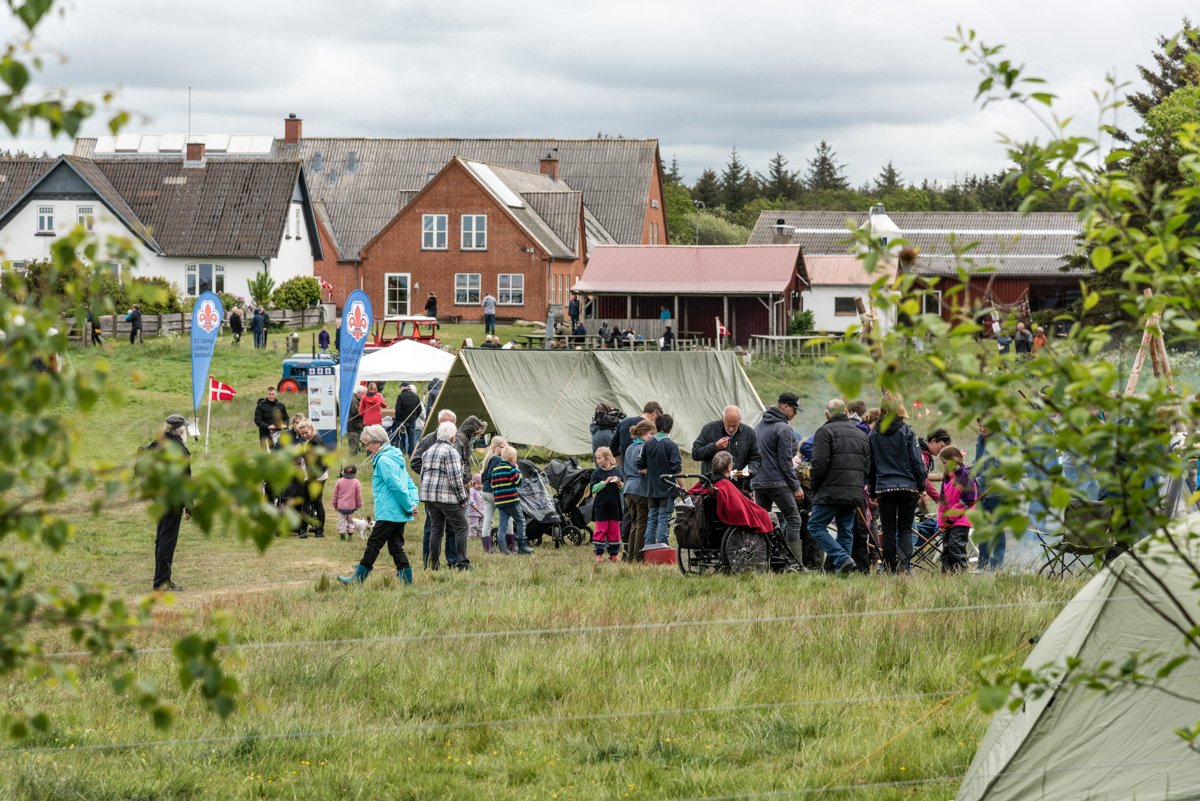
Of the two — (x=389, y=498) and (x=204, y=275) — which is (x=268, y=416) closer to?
(x=389, y=498)

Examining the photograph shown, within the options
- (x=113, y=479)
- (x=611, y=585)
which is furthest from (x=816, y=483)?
(x=113, y=479)

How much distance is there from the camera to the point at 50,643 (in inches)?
420

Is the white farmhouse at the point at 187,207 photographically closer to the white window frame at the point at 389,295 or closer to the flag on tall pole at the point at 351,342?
the white window frame at the point at 389,295

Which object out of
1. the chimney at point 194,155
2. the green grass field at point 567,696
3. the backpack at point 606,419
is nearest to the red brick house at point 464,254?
the chimney at point 194,155

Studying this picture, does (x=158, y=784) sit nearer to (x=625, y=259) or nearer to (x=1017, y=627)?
(x=1017, y=627)

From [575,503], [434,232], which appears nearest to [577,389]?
[575,503]

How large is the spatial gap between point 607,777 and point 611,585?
5502 mm

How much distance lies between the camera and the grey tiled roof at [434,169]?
222 ft

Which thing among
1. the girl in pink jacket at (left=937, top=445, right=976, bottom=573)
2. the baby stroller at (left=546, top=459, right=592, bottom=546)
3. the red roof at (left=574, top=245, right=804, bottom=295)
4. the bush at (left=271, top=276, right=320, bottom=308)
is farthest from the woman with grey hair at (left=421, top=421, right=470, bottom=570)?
the bush at (left=271, top=276, right=320, bottom=308)

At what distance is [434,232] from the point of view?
187 feet

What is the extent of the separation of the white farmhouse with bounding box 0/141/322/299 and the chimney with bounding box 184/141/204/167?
45mm

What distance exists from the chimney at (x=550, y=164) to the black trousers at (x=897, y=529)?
57514 millimetres

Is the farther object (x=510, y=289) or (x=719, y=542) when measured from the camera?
(x=510, y=289)

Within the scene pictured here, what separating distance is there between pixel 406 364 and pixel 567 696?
20.2m
